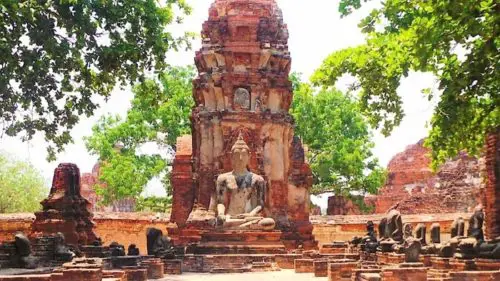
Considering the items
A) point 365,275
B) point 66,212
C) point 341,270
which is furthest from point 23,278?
point 66,212

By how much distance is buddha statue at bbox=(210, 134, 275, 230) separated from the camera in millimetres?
18594

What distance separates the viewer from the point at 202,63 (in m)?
23.1

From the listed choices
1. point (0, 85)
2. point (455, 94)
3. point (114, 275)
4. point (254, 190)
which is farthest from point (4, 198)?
point (455, 94)

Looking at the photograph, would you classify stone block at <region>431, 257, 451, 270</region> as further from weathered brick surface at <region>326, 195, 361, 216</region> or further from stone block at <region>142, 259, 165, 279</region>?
weathered brick surface at <region>326, 195, 361, 216</region>

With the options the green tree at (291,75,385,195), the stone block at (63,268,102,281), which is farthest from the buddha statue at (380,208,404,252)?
the green tree at (291,75,385,195)

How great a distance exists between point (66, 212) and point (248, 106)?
253 inches

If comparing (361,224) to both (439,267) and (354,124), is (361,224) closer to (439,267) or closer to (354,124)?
(354,124)

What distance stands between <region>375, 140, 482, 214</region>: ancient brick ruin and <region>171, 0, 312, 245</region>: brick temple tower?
10.5 meters

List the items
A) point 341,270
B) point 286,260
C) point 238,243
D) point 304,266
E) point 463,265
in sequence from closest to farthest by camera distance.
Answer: point 463,265
point 341,270
point 304,266
point 286,260
point 238,243

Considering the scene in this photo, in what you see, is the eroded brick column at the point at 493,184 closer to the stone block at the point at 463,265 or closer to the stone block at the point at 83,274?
the stone block at the point at 463,265

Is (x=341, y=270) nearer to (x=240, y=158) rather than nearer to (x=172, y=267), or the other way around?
(x=172, y=267)

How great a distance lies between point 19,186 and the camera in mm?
42562

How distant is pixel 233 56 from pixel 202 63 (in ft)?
3.54

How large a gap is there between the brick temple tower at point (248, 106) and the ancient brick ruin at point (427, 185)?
10.5 meters
